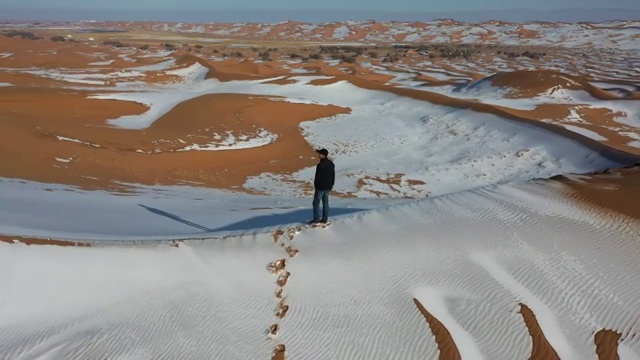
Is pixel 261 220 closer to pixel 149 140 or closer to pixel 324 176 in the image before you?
pixel 324 176

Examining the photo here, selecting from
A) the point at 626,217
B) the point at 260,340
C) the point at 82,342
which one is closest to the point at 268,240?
the point at 260,340

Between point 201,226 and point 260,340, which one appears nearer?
point 260,340

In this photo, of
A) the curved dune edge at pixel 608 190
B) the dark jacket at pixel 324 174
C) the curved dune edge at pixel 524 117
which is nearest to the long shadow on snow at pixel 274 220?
the dark jacket at pixel 324 174

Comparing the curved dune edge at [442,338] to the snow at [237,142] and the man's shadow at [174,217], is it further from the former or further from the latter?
the snow at [237,142]

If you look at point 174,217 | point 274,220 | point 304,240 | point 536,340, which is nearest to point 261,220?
point 274,220

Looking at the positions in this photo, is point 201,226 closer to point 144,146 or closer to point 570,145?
point 144,146

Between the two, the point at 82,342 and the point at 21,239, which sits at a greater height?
the point at 21,239

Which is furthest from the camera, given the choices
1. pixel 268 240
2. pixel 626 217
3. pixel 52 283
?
pixel 626 217

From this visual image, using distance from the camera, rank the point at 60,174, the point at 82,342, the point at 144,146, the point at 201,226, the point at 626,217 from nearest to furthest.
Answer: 1. the point at 82,342
2. the point at 626,217
3. the point at 201,226
4. the point at 60,174
5. the point at 144,146
